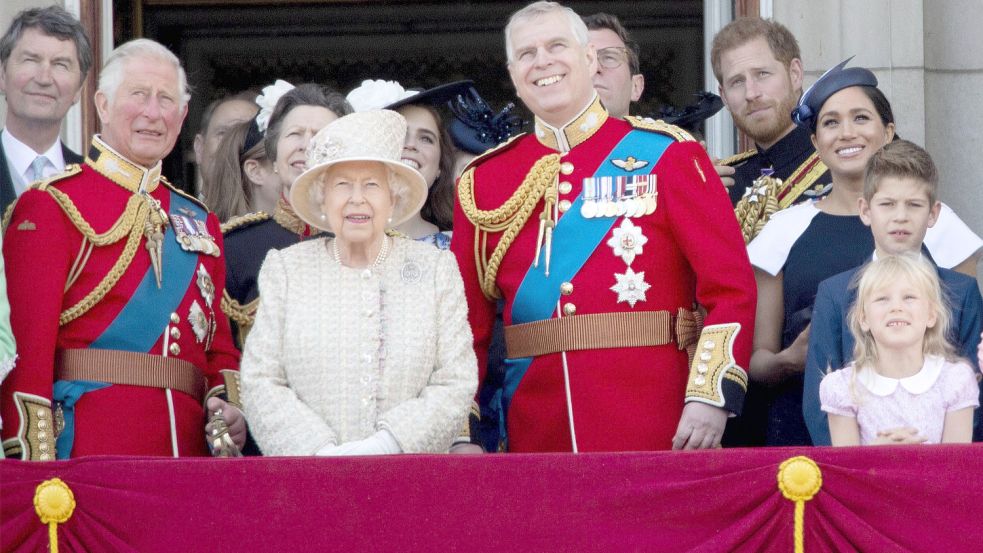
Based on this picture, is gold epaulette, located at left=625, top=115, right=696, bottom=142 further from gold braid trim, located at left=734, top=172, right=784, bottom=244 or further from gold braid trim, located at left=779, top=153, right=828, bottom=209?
gold braid trim, located at left=779, top=153, right=828, bottom=209

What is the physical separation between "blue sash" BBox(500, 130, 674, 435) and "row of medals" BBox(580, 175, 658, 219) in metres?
0.02

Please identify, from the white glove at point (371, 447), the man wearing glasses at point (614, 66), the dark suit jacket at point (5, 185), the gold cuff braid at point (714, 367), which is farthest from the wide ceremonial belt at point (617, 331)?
the dark suit jacket at point (5, 185)

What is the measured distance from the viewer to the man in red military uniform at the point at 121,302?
4047 millimetres

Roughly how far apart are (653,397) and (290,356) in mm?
885

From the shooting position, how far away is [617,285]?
4.15 m

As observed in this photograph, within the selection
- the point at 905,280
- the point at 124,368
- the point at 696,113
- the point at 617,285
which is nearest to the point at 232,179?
the point at 124,368

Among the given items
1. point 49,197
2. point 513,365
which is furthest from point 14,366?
point 513,365

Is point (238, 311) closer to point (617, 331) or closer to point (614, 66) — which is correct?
point (617, 331)

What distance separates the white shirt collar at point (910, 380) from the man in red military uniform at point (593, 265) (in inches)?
11.5

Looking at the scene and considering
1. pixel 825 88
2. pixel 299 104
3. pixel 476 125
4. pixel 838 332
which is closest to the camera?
pixel 838 332

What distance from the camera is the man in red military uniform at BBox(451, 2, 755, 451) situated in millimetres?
4137

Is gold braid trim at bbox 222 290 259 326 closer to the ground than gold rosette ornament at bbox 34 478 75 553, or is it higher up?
higher up

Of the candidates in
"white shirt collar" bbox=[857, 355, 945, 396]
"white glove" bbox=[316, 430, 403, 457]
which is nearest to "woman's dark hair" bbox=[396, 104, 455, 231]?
"white glove" bbox=[316, 430, 403, 457]

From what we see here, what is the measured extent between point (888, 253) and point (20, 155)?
2528mm
